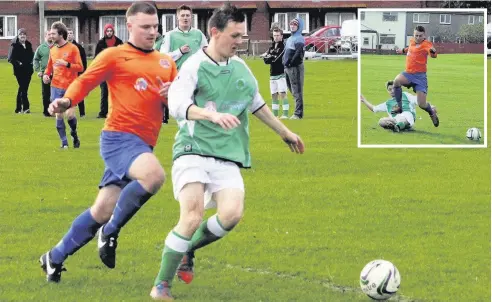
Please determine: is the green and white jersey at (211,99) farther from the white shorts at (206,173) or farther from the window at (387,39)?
the window at (387,39)

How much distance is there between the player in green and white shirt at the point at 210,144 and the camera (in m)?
8.06

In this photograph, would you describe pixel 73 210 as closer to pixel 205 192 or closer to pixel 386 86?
pixel 205 192

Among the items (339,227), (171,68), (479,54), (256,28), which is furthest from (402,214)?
(256,28)

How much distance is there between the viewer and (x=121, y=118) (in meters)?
8.81

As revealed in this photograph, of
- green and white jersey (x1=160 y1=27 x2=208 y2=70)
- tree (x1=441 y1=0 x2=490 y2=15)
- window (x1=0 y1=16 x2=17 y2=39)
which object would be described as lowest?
green and white jersey (x1=160 y1=27 x2=208 y2=70)

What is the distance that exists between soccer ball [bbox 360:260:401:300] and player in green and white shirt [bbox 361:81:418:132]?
45.8 ft

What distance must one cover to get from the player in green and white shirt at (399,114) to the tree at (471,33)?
162 centimetres

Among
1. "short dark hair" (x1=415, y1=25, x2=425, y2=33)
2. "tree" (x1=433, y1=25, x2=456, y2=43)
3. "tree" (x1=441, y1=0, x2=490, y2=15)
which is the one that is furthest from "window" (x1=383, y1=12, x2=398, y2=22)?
"tree" (x1=441, y1=0, x2=490, y2=15)

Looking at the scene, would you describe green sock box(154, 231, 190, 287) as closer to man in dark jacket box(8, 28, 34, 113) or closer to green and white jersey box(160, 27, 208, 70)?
green and white jersey box(160, 27, 208, 70)

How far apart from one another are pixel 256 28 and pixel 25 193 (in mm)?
64005

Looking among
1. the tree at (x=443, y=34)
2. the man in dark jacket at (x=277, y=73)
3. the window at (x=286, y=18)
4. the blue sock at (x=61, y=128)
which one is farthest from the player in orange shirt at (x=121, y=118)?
the window at (x=286, y=18)

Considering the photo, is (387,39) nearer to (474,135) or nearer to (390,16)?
(390,16)

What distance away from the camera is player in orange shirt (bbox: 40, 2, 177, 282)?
870 centimetres

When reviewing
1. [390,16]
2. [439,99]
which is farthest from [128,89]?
[439,99]
